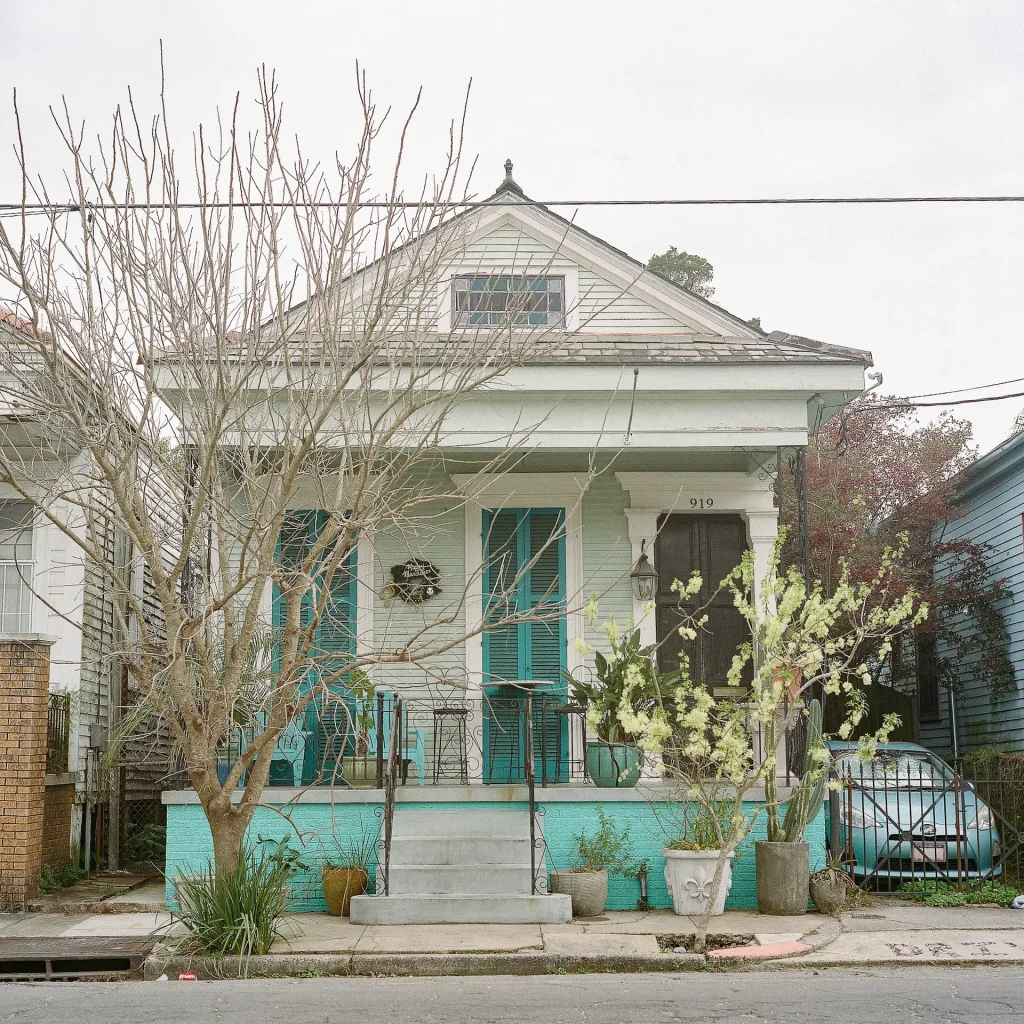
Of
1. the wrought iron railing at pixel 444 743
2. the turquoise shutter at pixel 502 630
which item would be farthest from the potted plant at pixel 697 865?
the turquoise shutter at pixel 502 630

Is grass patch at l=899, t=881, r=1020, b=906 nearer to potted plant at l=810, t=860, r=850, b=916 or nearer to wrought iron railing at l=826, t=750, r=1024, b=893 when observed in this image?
wrought iron railing at l=826, t=750, r=1024, b=893

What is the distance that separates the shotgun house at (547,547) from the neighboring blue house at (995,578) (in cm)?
482

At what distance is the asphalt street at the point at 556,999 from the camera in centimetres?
636

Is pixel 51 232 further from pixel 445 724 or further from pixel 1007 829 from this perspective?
pixel 1007 829

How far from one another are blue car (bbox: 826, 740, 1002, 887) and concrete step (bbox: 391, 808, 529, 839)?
8.97ft

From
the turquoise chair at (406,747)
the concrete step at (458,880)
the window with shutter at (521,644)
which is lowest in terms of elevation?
the concrete step at (458,880)

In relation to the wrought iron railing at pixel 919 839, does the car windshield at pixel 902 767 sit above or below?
above

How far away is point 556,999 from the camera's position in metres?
6.89

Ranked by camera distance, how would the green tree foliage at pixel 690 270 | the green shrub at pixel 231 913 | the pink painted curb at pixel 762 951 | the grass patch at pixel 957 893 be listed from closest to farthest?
the green shrub at pixel 231 913 < the pink painted curb at pixel 762 951 < the grass patch at pixel 957 893 < the green tree foliage at pixel 690 270

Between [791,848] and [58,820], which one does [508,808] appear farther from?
[58,820]

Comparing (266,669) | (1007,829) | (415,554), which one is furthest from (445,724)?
(1007,829)

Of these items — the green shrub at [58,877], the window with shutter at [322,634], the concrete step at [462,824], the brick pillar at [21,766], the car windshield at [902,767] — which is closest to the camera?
the concrete step at [462,824]

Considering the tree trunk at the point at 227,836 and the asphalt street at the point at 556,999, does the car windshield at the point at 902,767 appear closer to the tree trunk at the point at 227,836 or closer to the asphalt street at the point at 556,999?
the asphalt street at the point at 556,999

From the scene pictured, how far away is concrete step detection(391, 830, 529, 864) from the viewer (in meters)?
9.44
